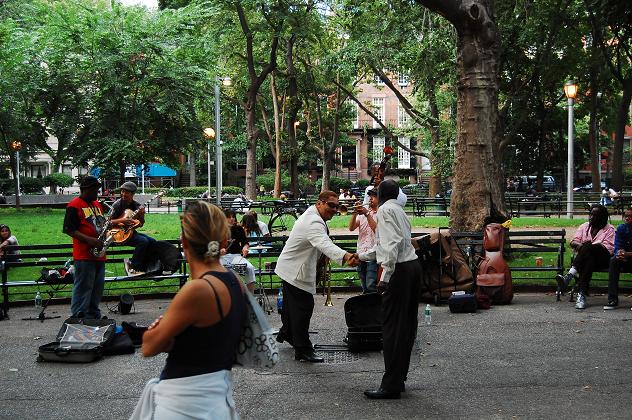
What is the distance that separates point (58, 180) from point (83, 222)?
188 feet

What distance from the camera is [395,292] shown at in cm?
756

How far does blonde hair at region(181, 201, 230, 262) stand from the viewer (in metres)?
3.93

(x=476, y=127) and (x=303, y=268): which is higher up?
(x=476, y=127)

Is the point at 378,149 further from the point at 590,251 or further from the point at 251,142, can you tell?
the point at 590,251

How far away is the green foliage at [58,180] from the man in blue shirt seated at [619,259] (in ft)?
188

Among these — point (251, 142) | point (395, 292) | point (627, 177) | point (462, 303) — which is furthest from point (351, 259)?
point (627, 177)

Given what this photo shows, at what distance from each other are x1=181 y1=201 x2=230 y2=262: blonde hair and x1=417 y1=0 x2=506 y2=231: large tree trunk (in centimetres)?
1313

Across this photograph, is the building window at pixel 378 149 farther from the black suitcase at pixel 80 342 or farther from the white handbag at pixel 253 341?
the white handbag at pixel 253 341

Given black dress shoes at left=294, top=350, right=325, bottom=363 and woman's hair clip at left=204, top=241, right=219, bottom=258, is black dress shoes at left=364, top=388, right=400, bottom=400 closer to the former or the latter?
black dress shoes at left=294, top=350, right=325, bottom=363

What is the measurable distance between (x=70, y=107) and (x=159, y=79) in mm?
3431

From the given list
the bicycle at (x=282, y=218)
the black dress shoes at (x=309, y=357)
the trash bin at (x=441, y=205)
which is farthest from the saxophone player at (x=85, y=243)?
the trash bin at (x=441, y=205)

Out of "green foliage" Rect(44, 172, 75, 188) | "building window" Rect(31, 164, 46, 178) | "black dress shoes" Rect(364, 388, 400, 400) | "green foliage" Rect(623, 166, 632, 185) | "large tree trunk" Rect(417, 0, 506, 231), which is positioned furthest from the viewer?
"building window" Rect(31, 164, 46, 178)

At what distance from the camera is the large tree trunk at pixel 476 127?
653 inches

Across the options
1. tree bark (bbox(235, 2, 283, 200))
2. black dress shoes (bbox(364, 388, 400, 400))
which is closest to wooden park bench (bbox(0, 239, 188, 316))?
black dress shoes (bbox(364, 388, 400, 400))
